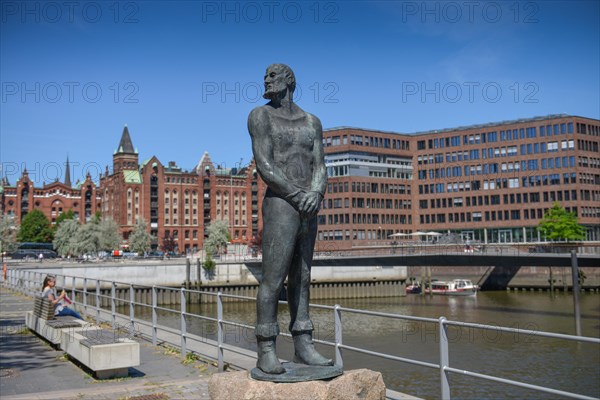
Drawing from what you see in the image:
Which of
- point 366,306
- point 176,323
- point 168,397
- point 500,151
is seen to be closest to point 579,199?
point 500,151

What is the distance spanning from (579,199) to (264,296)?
9917 centimetres

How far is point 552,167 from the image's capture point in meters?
99.6

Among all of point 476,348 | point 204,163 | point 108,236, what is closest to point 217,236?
point 108,236

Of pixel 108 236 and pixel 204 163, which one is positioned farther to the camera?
pixel 204 163

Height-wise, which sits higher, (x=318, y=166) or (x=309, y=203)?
(x=318, y=166)

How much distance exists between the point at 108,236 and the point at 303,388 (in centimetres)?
10925

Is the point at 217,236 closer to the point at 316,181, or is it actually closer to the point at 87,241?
the point at 87,241

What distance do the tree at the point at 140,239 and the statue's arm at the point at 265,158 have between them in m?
114

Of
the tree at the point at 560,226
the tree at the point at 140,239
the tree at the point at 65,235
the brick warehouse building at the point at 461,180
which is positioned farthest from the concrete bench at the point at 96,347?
the tree at the point at 140,239

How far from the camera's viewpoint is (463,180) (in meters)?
109

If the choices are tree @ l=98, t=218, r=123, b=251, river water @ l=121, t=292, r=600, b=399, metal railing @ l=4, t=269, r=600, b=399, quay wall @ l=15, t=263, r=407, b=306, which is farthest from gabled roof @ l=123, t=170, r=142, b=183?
metal railing @ l=4, t=269, r=600, b=399

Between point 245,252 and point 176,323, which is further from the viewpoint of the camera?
point 245,252

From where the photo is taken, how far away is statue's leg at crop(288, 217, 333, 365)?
7.40 m

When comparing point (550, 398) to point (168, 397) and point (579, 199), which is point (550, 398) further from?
point (579, 199)
